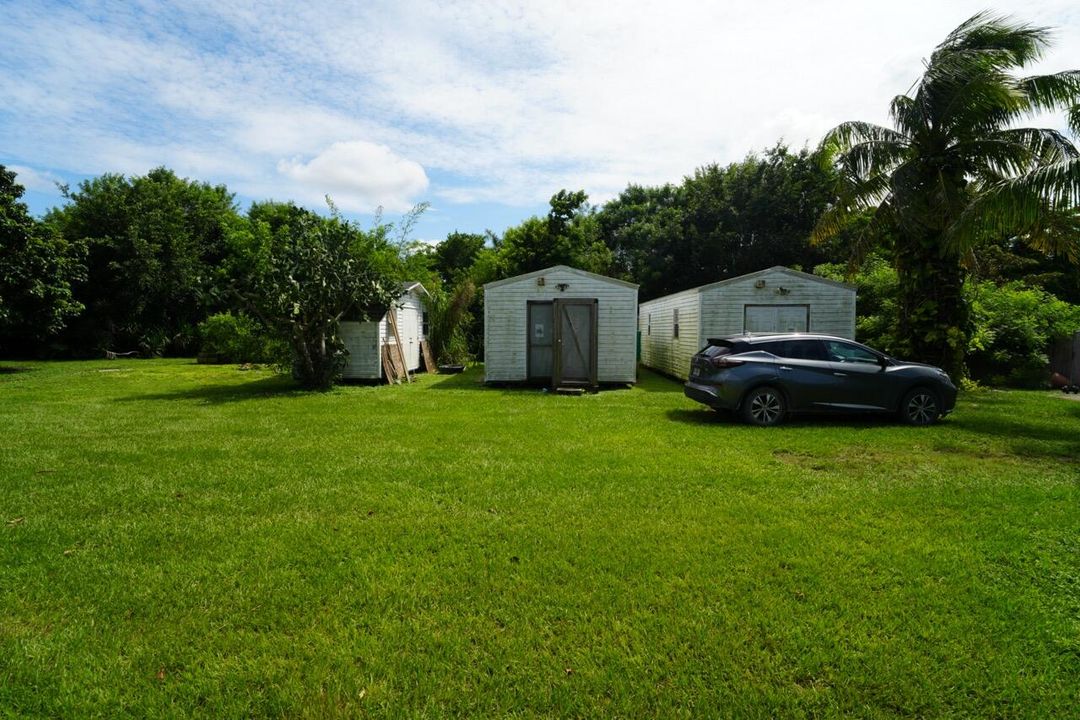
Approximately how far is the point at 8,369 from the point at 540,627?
2311 cm

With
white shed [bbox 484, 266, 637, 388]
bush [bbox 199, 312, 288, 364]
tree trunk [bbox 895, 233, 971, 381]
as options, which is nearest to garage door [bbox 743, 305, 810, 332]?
tree trunk [bbox 895, 233, 971, 381]

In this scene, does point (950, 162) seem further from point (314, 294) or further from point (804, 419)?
point (314, 294)

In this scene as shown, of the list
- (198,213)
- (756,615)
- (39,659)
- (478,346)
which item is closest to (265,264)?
(478,346)

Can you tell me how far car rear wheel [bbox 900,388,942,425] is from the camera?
9.15m

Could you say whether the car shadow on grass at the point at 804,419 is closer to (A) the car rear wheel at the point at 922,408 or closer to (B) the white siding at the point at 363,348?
(A) the car rear wheel at the point at 922,408

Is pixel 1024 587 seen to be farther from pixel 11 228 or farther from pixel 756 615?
pixel 11 228

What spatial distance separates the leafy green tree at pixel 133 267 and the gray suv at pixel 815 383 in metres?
24.8

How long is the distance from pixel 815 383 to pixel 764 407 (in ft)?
2.77

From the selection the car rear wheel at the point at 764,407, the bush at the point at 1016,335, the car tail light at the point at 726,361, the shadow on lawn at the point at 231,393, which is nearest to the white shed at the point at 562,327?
the shadow on lawn at the point at 231,393

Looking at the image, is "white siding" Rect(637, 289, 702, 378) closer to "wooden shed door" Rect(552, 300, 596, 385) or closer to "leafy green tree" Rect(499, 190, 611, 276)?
"wooden shed door" Rect(552, 300, 596, 385)

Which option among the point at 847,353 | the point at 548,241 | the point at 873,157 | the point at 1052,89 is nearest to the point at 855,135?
Result: the point at 873,157

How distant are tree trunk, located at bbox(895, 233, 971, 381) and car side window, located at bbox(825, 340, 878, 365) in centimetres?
406

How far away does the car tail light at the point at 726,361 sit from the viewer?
9.11 meters

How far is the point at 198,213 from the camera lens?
1165 inches
